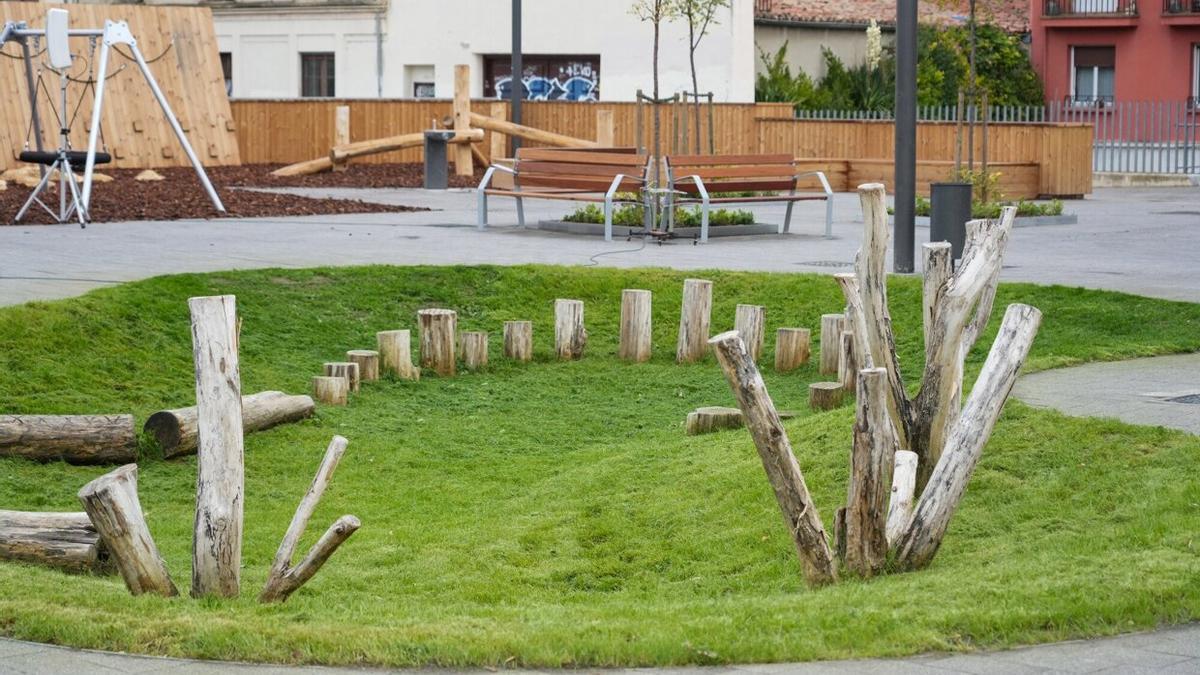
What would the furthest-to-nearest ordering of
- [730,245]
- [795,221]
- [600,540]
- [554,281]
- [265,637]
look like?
[795,221] → [730,245] → [554,281] → [600,540] → [265,637]

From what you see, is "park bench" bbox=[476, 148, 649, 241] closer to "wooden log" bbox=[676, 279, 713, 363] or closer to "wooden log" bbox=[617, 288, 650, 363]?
"wooden log" bbox=[617, 288, 650, 363]

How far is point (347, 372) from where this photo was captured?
12133 mm

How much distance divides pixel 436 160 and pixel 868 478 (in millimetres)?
24323

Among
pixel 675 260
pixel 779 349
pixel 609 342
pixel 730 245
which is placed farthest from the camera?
pixel 730 245

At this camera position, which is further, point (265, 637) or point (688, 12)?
point (688, 12)

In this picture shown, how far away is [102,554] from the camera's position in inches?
290

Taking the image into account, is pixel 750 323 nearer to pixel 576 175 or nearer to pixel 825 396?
pixel 825 396

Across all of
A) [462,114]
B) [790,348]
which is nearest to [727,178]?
[790,348]

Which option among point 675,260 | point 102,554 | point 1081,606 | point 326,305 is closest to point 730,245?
point 675,260

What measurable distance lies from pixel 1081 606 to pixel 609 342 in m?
8.39

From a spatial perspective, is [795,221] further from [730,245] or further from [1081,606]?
[1081,606]

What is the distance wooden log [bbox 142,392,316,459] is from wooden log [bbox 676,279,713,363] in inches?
Answer: 121

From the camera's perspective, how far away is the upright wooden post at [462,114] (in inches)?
1262

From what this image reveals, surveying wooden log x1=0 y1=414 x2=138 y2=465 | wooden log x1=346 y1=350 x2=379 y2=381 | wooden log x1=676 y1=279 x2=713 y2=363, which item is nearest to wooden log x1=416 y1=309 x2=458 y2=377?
wooden log x1=346 y1=350 x2=379 y2=381
